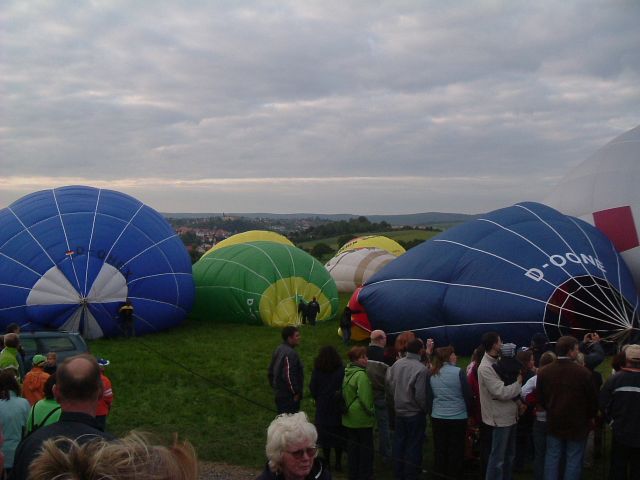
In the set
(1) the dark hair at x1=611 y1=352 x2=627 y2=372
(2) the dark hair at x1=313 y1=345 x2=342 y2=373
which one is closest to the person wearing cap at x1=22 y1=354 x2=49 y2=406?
(2) the dark hair at x1=313 y1=345 x2=342 y2=373

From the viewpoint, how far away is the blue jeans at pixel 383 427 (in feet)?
19.8

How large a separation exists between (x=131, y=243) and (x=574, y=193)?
829 cm

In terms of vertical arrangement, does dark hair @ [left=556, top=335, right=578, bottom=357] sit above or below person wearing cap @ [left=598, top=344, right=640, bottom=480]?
above

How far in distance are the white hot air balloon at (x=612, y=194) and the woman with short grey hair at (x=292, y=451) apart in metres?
9.70

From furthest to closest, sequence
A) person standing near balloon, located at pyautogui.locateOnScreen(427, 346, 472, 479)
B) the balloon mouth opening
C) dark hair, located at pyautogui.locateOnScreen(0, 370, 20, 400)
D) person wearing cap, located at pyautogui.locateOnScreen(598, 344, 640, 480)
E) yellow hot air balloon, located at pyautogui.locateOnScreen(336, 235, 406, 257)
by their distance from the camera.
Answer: yellow hot air balloon, located at pyautogui.locateOnScreen(336, 235, 406, 257), the balloon mouth opening, person standing near balloon, located at pyautogui.locateOnScreen(427, 346, 472, 479), person wearing cap, located at pyautogui.locateOnScreen(598, 344, 640, 480), dark hair, located at pyautogui.locateOnScreen(0, 370, 20, 400)

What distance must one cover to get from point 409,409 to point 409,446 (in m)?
0.35

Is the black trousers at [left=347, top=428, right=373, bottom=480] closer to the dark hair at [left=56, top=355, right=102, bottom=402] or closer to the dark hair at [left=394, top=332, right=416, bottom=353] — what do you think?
the dark hair at [left=394, top=332, right=416, bottom=353]

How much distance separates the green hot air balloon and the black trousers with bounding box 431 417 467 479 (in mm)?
9577

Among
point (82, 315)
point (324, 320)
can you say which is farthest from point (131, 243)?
point (324, 320)

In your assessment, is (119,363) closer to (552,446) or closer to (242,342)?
(242,342)

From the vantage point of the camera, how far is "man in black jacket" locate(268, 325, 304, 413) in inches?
249

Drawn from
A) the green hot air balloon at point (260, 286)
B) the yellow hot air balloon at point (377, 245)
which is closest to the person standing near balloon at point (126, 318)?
the green hot air balloon at point (260, 286)

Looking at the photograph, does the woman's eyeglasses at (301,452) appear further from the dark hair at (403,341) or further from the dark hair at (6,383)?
the dark hair at (403,341)

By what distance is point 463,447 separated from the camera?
543cm
